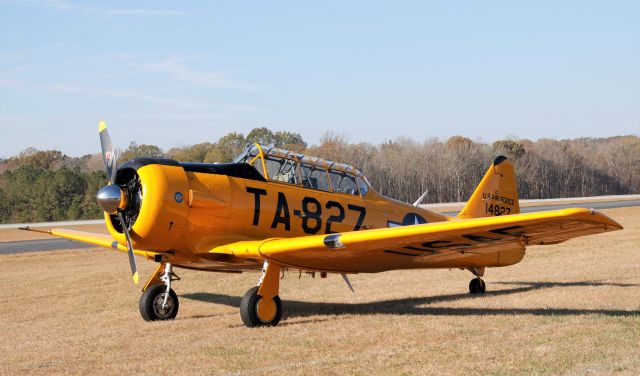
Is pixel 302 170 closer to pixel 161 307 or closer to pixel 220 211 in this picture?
pixel 220 211

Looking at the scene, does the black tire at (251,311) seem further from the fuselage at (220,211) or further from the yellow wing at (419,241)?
the fuselage at (220,211)

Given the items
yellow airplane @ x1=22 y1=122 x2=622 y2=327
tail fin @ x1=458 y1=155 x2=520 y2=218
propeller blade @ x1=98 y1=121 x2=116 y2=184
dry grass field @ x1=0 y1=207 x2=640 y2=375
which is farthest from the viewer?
tail fin @ x1=458 y1=155 x2=520 y2=218

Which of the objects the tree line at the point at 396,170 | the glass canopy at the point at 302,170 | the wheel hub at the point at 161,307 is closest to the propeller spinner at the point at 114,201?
the wheel hub at the point at 161,307

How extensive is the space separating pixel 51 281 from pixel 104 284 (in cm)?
173

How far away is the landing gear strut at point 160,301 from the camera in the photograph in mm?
10414

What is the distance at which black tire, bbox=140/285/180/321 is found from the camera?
1041 centimetres

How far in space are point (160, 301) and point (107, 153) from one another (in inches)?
93.6

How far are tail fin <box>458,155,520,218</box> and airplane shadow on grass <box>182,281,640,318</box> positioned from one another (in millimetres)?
1481

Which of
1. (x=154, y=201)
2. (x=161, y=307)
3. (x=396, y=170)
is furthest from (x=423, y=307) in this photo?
(x=396, y=170)

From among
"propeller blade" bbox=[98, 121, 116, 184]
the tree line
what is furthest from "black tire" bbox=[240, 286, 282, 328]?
the tree line

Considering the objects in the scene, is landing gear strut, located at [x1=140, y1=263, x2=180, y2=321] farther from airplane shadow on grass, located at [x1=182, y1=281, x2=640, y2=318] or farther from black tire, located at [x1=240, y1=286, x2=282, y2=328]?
black tire, located at [x1=240, y1=286, x2=282, y2=328]

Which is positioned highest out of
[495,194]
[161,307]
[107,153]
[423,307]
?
[107,153]

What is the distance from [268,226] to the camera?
397 inches

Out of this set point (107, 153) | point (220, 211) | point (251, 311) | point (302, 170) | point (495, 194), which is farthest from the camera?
point (495, 194)
